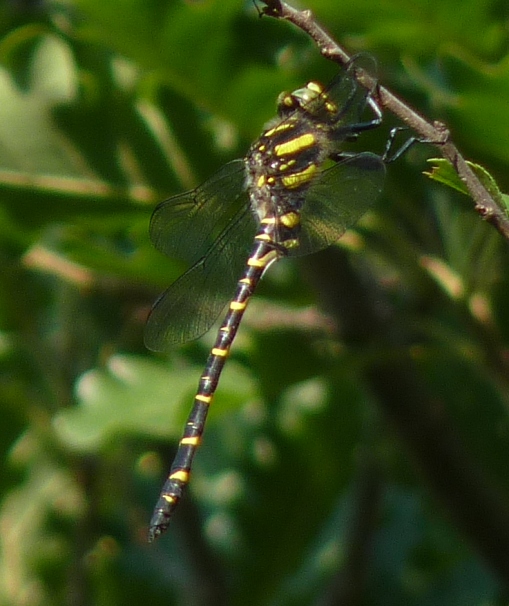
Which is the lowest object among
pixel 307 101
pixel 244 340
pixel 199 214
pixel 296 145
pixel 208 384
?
pixel 244 340

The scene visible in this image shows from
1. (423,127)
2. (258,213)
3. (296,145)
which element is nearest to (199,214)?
(258,213)

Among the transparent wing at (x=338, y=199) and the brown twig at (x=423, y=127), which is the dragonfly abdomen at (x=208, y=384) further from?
the brown twig at (x=423, y=127)

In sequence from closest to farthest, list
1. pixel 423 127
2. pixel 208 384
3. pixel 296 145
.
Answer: pixel 423 127 → pixel 208 384 → pixel 296 145

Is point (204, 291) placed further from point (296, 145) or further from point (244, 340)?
point (296, 145)

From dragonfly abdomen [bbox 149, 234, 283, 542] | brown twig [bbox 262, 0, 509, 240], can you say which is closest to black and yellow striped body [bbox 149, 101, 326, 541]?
dragonfly abdomen [bbox 149, 234, 283, 542]

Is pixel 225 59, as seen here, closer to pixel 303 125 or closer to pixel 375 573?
pixel 303 125

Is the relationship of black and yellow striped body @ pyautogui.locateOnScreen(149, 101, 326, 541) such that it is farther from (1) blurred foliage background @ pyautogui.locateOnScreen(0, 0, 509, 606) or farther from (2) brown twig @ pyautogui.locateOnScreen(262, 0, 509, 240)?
(2) brown twig @ pyautogui.locateOnScreen(262, 0, 509, 240)
